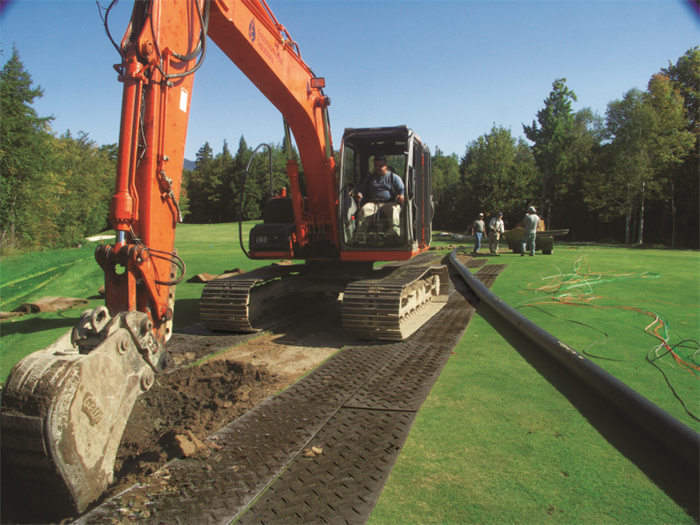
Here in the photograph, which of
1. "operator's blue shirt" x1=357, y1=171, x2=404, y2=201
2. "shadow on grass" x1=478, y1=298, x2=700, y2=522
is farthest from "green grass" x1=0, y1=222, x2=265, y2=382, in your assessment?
"shadow on grass" x1=478, y1=298, x2=700, y2=522

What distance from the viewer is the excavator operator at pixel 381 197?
6.54m

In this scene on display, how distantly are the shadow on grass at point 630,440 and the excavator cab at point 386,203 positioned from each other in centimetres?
246

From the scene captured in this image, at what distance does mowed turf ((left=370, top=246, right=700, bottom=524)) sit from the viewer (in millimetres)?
2484

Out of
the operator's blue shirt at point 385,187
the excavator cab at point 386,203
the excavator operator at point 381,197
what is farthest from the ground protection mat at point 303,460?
the operator's blue shirt at point 385,187

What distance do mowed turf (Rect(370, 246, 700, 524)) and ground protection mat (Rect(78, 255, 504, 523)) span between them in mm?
181

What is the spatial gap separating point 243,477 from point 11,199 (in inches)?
1084

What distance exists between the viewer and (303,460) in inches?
118

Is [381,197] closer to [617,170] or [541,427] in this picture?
[541,427]

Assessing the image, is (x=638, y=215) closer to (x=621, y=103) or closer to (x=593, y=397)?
(x=621, y=103)

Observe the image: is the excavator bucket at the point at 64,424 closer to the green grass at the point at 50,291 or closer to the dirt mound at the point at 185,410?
the dirt mound at the point at 185,410

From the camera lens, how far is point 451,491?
8.65 ft

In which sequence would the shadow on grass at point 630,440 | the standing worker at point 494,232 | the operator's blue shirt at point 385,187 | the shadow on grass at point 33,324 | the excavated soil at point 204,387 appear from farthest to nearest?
the standing worker at point 494,232
the operator's blue shirt at point 385,187
the shadow on grass at point 33,324
the excavated soil at point 204,387
the shadow on grass at point 630,440

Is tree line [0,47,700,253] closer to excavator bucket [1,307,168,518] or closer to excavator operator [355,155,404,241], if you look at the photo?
excavator operator [355,155,404,241]

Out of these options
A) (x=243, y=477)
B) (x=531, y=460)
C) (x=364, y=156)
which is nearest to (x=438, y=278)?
(x=364, y=156)
